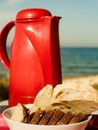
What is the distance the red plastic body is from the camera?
75 cm

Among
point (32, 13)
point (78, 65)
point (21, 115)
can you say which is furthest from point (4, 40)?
point (78, 65)

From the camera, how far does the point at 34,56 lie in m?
0.75

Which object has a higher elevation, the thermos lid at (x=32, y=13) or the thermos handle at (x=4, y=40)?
the thermos lid at (x=32, y=13)

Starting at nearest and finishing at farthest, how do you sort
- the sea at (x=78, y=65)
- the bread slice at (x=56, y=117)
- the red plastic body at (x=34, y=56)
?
the bread slice at (x=56, y=117) → the red plastic body at (x=34, y=56) → the sea at (x=78, y=65)

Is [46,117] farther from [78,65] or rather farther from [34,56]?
[78,65]

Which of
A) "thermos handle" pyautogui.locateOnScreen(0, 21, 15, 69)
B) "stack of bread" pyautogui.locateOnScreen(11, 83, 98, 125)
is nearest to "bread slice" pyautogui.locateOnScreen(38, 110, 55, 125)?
"stack of bread" pyautogui.locateOnScreen(11, 83, 98, 125)

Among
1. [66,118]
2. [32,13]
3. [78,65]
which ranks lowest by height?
[78,65]

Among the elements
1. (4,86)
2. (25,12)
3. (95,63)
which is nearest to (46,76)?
(25,12)

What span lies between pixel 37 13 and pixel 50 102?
0.98ft

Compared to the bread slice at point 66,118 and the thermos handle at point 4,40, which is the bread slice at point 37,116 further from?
the thermos handle at point 4,40

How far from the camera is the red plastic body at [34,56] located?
0.75 metres

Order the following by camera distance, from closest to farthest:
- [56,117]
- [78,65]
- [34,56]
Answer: [56,117], [34,56], [78,65]

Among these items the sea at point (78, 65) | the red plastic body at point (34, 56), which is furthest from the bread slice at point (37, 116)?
the sea at point (78, 65)

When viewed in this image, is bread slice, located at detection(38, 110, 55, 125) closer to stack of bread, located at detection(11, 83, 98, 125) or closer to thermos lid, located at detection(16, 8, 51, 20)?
stack of bread, located at detection(11, 83, 98, 125)
